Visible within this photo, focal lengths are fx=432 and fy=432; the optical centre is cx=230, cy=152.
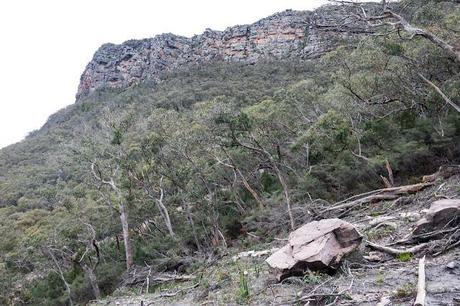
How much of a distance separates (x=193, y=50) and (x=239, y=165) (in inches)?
2740

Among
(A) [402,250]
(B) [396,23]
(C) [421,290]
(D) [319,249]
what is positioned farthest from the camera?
(B) [396,23]

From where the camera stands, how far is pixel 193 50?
93.6m

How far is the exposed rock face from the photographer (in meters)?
86.9

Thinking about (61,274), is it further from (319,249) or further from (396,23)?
(396,23)

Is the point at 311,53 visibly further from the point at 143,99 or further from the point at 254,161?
the point at 254,161

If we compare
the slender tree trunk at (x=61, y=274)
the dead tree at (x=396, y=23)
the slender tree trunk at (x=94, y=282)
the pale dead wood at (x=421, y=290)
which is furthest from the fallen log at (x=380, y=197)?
the slender tree trunk at (x=61, y=274)

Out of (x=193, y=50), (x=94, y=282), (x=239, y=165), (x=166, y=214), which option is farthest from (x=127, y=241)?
(x=193, y=50)

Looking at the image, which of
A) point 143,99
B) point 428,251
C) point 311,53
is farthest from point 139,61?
point 428,251

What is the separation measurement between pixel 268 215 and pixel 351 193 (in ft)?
14.9

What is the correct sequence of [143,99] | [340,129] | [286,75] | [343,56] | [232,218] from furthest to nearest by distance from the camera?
[143,99] < [286,75] < [343,56] < [232,218] < [340,129]

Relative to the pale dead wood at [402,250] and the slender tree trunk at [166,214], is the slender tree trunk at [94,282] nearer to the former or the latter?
the slender tree trunk at [166,214]

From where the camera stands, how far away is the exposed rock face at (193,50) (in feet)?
285

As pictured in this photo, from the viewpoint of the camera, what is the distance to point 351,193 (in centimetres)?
2145

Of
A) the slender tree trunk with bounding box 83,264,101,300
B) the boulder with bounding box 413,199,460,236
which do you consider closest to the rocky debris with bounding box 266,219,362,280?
the boulder with bounding box 413,199,460,236
